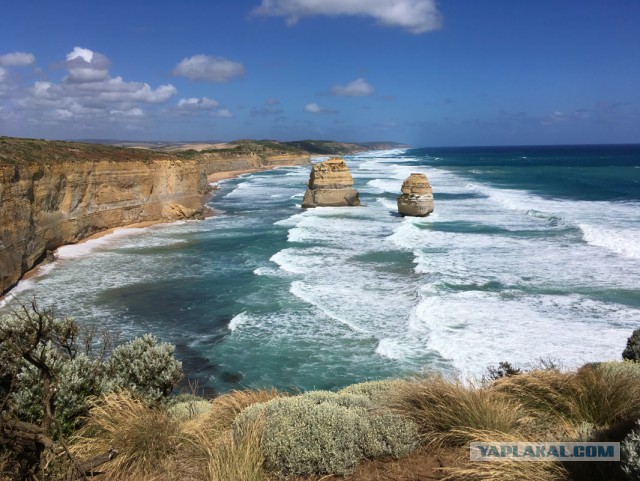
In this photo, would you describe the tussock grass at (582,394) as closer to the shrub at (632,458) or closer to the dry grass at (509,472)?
the dry grass at (509,472)

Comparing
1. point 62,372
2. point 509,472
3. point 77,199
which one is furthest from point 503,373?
point 77,199

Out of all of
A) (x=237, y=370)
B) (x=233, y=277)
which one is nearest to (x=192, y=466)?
(x=237, y=370)

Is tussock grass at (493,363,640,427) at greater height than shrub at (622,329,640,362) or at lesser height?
greater

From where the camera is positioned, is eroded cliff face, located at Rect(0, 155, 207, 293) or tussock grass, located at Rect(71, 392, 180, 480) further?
eroded cliff face, located at Rect(0, 155, 207, 293)

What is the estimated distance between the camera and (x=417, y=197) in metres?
37.2

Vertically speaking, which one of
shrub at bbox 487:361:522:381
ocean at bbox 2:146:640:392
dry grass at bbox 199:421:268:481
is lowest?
ocean at bbox 2:146:640:392

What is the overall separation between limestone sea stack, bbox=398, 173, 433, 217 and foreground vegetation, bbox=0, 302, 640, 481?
101 feet

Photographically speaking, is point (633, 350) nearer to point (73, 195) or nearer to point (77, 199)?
point (73, 195)

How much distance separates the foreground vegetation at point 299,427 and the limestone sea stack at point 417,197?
3075 centimetres

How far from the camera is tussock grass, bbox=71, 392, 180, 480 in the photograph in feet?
17.0

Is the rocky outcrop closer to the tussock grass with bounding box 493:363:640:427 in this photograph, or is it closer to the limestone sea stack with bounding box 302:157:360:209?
the limestone sea stack with bounding box 302:157:360:209

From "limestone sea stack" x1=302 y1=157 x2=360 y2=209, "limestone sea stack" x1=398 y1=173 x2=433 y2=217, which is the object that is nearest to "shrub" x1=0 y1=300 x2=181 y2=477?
"limestone sea stack" x1=398 y1=173 x2=433 y2=217

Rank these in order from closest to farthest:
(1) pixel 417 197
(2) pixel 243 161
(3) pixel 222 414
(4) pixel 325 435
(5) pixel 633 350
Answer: (4) pixel 325 435
(3) pixel 222 414
(5) pixel 633 350
(1) pixel 417 197
(2) pixel 243 161

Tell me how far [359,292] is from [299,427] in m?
14.2
